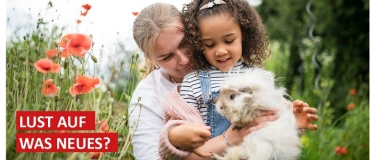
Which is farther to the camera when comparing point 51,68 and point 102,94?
point 102,94

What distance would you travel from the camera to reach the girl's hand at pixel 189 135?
1.38 meters

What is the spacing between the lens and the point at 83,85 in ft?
4.95

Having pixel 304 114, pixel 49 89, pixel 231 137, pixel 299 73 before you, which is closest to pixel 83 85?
pixel 49 89

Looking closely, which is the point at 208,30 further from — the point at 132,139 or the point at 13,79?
the point at 13,79

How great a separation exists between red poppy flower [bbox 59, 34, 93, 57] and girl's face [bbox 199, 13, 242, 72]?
1.13 feet

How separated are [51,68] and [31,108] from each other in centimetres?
15

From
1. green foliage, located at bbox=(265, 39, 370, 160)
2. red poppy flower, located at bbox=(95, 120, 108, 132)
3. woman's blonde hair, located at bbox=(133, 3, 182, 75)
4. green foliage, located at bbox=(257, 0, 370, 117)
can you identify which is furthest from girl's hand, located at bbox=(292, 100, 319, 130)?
green foliage, located at bbox=(257, 0, 370, 117)

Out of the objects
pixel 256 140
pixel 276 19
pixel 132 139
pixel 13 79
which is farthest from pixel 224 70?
pixel 276 19

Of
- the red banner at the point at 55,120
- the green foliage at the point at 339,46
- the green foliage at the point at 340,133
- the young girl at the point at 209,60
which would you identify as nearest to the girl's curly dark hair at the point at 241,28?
the young girl at the point at 209,60

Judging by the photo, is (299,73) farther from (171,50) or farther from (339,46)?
(171,50)

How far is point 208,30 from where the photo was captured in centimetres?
154

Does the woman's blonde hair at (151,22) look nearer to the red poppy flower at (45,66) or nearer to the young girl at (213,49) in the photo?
the young girl at (213,49)

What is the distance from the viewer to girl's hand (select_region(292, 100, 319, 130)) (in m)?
1.64

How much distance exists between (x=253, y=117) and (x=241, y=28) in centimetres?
35
